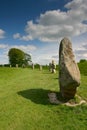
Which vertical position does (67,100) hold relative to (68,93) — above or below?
below

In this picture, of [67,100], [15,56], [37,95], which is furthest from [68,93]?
[15,56]

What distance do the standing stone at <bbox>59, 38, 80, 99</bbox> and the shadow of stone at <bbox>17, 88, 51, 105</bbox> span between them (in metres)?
1.62

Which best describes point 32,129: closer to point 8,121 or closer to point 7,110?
point 8,121

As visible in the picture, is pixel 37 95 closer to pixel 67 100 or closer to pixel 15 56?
pixel 67 100

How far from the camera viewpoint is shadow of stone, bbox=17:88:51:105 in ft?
61.5

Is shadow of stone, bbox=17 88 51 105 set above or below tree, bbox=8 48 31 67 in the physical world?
below

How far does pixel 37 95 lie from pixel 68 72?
376 centimetres

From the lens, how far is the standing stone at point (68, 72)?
1775 cm

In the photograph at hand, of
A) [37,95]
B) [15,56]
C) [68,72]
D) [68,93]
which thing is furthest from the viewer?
[15,56]

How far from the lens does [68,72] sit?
59.1 ft

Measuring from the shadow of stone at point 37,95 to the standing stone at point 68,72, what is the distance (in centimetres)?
162

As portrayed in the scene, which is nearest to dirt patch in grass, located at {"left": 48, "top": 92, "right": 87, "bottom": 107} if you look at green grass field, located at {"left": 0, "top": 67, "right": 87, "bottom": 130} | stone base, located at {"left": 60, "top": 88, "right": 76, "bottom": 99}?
stone base, located at {"left": 60, "top": 88, "right": 76, "bottom": 99}

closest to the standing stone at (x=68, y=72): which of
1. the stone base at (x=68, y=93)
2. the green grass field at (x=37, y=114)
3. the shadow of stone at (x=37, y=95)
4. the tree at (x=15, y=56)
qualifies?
the stone base at (x=68, y=93)

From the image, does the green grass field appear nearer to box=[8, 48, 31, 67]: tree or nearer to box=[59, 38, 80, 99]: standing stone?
box=[59, 38, 80, 99]: standing stone
